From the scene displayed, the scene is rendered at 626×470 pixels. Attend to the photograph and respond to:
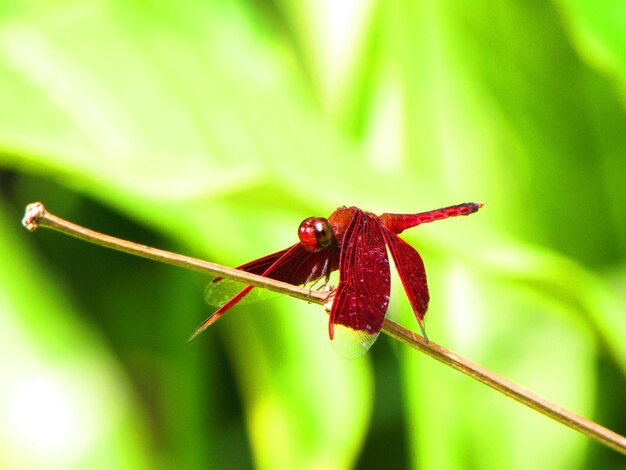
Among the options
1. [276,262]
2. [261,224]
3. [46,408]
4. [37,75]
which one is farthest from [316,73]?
[276,262]

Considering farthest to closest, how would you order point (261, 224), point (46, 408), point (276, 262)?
1. point (261, 224)
2. point (46, 408)
3. point (276, 262)

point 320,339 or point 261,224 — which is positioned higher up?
point 261,224

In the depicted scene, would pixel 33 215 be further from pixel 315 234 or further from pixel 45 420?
pixel 45 420

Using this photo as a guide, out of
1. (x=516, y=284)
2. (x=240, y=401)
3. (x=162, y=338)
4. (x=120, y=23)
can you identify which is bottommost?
(x=516, y=284)

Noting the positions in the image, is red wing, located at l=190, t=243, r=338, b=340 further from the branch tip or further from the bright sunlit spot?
the bright sunlit spot

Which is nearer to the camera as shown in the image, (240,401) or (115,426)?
(115,426)

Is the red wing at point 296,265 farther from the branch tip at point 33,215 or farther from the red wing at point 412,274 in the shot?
the branch tip at point 33,215

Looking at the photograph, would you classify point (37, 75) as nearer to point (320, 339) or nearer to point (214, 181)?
point (214, 181)
